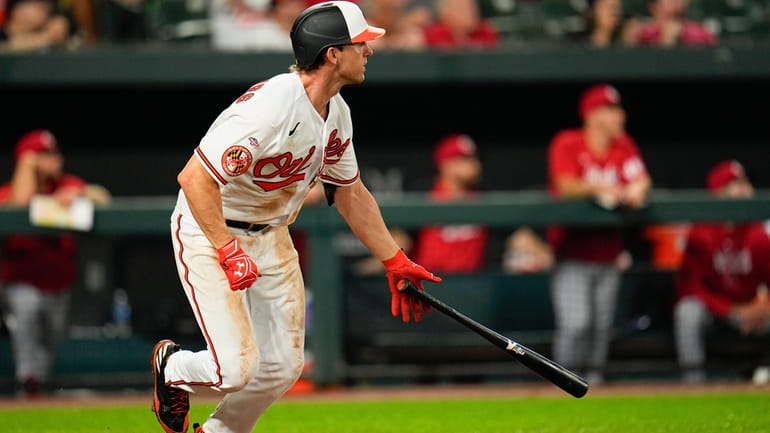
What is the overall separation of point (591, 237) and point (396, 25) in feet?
10.5

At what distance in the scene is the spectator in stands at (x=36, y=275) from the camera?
760 cm

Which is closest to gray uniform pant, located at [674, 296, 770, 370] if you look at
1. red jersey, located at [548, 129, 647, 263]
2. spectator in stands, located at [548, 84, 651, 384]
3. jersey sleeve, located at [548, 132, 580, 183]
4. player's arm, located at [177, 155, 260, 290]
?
spectator in stands, located at [548, 84, 651, 384]

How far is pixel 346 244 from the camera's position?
371 inches

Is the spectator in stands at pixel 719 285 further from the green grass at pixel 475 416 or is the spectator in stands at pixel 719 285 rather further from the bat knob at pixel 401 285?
the bat knob at pixel 401 285

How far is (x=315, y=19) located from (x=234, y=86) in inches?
223

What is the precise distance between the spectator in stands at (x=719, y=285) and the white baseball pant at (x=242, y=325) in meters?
4.17

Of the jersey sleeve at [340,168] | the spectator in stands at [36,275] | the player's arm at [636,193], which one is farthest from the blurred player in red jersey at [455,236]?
the jersey sleeve at [340,168]

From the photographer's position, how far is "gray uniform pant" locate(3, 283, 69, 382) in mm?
7551

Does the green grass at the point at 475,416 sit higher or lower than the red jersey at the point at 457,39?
lower

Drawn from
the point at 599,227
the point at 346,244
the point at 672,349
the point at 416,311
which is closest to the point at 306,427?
the point at 416,311

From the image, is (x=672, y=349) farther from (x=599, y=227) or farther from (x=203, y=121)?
(x=203, y=121)

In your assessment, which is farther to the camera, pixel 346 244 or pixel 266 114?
pixel 346 244

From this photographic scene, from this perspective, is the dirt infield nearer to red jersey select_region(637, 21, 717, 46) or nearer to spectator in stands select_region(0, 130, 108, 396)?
spectator in stands select_region(0, 130, 108, 396)

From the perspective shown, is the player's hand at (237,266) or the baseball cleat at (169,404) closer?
the player's hand at (237,266)
